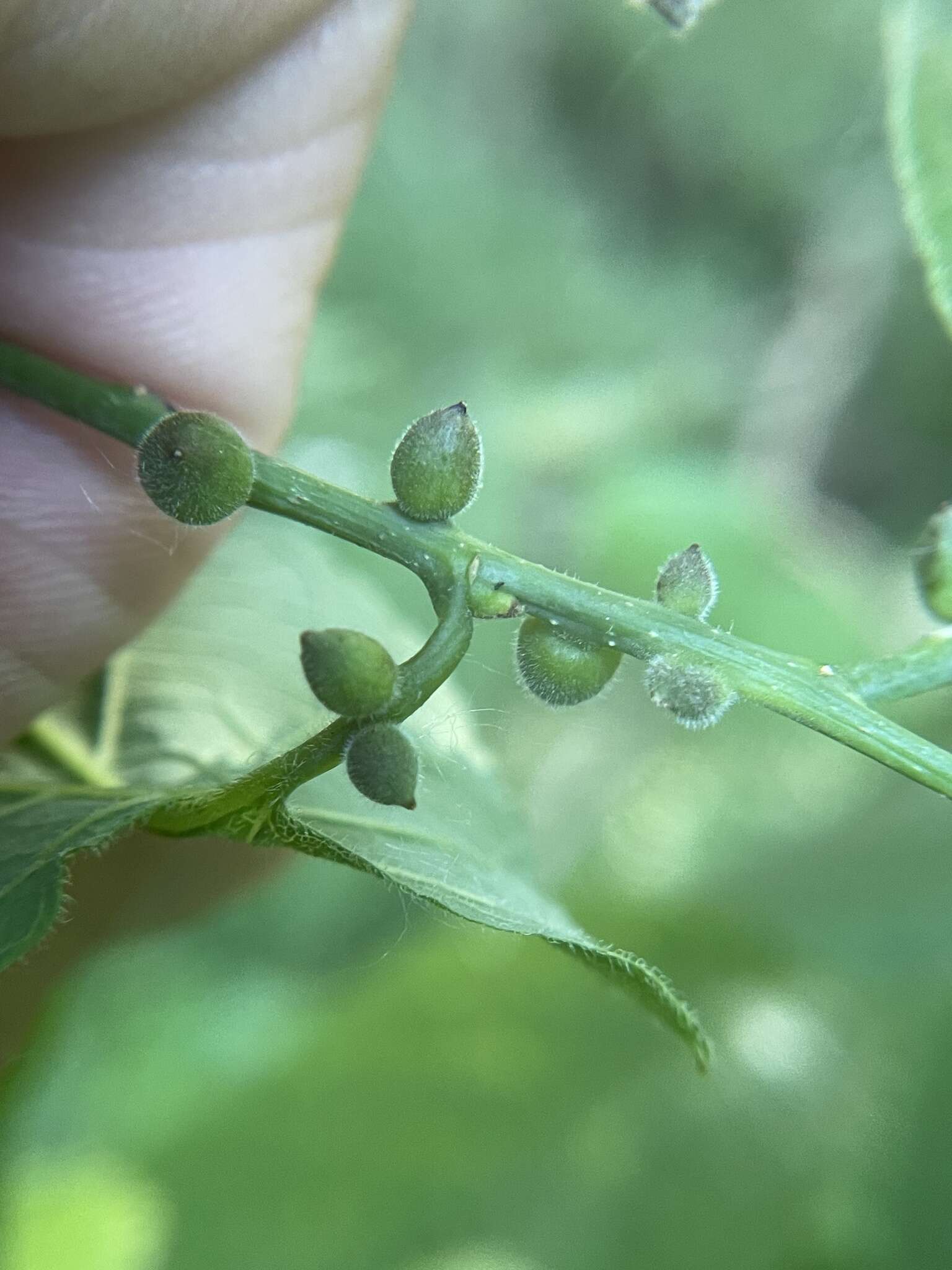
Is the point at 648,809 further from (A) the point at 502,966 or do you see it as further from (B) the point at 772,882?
(A) the point at 502,966

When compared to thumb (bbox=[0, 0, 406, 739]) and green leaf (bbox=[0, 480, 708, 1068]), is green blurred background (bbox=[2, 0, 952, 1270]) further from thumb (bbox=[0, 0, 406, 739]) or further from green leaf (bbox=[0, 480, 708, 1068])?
thumb (bbox=[0, 0, 406, 739])

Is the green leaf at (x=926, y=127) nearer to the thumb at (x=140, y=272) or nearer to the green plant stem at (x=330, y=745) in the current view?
the thumb at (x=140, y=272)

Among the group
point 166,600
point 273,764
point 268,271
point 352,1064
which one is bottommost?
point 273,764

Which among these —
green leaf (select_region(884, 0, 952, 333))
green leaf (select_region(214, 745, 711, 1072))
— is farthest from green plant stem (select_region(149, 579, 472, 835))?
green leaf (select_region(884, 0, 952, 333))

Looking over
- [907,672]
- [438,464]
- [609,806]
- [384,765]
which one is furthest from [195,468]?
[609,806]

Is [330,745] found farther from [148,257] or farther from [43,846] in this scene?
[148,257]

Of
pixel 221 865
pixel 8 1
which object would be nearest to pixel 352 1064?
pixel 221 865
